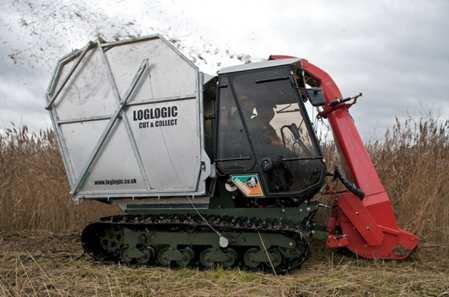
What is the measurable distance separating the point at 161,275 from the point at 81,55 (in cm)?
303

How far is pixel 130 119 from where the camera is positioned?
21.6 feet

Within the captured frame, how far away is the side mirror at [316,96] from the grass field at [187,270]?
1.81 meters

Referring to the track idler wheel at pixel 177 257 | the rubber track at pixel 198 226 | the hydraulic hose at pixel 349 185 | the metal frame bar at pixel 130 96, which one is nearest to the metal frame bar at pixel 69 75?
the metal frame bar at pixel 130 96

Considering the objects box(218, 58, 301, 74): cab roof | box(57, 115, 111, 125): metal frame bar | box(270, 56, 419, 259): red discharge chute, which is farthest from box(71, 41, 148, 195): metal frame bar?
box(270, 56, 419, 259): red discharge chute

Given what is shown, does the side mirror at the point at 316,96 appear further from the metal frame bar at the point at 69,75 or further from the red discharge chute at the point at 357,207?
the metal frame bar at the point at 69,75

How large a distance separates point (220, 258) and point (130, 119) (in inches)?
77.9

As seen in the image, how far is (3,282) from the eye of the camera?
527cm

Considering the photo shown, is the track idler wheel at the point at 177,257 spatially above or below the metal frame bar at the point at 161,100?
below

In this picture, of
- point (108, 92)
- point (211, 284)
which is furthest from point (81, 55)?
point (211, 284)

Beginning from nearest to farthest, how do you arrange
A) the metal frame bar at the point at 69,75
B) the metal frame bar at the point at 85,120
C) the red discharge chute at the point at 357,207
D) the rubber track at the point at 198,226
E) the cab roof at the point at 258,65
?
the rubber track at the point at 198,226 → the cab roof at the point at 258,65 → the red discharge chute at the point at 357,207 → the metal frame bar at the point at 85,120 → the metal frame bar at the point at 69,75

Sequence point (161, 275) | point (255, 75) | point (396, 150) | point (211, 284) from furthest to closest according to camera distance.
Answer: point (396, 150) → point (255, 75) → point (161, 275) → point (211, 284)

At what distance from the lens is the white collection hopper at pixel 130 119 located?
625 centimetres

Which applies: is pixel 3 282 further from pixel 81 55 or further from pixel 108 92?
pixel 81 55

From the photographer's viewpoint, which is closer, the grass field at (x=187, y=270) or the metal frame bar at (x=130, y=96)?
the grass field at (x=187, y=270)
